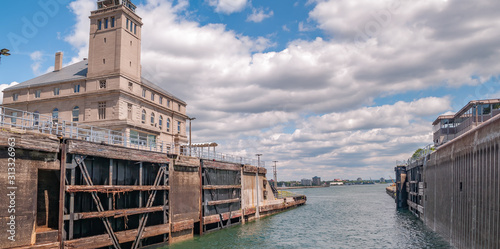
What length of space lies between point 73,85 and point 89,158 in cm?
2978

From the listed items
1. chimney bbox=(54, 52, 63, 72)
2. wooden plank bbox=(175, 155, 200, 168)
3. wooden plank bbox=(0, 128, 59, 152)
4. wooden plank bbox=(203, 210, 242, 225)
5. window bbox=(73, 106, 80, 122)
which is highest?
chimney bbox=(54, 52, 63, 72)

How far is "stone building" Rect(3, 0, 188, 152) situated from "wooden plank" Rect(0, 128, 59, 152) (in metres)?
23.1

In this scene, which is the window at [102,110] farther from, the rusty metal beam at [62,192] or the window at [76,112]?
the rusty metal beam at [62,192]

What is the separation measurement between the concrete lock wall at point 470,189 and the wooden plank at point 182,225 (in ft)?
72.4

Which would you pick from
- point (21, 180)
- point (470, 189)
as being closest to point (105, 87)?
point (21, 180)

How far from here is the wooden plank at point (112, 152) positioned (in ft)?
73.0

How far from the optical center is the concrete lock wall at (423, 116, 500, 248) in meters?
17.7

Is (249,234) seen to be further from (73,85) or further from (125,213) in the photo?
(73,85)

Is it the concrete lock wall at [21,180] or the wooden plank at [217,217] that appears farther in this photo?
the wooden plank at [217,217]

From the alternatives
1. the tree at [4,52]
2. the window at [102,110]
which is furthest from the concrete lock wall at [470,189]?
the window at [102,110]

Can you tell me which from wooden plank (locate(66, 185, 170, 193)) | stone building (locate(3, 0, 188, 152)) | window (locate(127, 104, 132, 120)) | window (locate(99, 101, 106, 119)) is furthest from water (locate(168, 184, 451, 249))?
window (locate(99, 101, 106, 119))

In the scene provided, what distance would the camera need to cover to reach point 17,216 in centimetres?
1845

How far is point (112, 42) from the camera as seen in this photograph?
47.5 meters

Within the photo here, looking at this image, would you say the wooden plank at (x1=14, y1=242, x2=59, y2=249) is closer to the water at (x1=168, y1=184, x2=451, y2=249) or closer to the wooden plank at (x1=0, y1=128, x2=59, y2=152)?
the wooden plank at (x1=0, y1=128, x2=59, y2=152)
